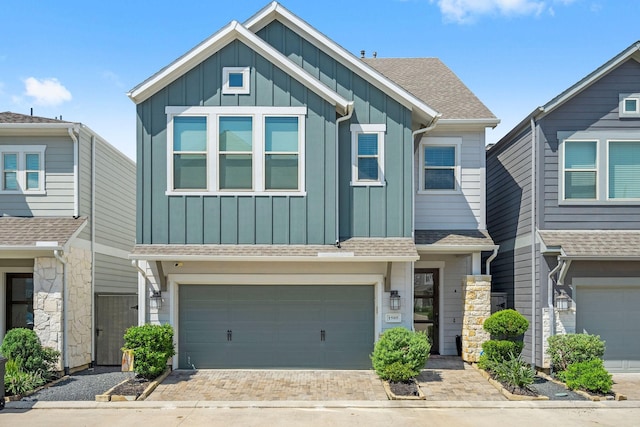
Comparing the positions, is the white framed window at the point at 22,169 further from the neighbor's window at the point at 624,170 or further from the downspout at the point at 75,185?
the neighbor's window at the point at 624,170

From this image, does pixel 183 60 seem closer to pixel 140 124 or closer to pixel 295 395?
pixel 140 124

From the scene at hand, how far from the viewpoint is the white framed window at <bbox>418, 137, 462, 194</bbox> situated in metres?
14.3

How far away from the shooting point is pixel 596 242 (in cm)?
1263

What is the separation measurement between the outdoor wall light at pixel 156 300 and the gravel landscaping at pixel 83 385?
4.77ft

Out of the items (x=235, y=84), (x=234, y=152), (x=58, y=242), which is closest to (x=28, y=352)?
(x=58, y=242)

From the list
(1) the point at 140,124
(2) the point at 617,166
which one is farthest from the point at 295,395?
(2) the point at 617,166

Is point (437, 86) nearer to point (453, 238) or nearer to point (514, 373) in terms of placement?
point (453, 238)

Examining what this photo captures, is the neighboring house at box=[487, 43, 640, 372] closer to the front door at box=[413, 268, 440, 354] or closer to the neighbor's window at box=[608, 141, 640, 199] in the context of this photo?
the neighbor's window at box=[608, 141, 640, 199]

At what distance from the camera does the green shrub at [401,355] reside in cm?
1136

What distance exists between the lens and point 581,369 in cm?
1130

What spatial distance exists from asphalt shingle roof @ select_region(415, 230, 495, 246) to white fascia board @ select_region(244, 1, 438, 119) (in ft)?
9.12

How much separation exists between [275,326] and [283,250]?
1921 millimetres

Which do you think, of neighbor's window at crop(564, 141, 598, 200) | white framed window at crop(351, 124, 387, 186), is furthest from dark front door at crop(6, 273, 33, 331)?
neighbor's window at crop(564, 141, 598, 200)

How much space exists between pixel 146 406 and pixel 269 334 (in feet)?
11.1
